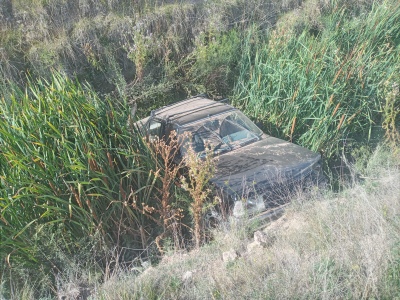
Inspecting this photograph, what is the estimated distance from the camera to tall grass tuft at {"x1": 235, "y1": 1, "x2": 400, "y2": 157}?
23.2 ft

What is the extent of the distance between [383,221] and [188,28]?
6666 millimetres

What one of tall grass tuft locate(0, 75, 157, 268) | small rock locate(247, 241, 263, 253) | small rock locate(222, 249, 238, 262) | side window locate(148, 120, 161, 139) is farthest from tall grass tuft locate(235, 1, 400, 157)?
small rock locate(222, 249, 238, 262)

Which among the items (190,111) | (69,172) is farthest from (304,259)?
(190,111)

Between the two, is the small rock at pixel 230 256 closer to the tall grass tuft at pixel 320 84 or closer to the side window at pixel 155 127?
the side window at pixel 155 127

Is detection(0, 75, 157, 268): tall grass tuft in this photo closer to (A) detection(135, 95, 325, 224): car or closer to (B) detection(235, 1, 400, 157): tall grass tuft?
(A) detection(135, 95, 325, 224): car

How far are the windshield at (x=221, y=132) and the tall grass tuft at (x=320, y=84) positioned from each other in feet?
3.26

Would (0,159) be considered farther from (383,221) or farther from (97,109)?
(383,221)

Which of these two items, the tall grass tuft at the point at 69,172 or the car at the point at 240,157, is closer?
the tall grass tuft at the point at 69,172

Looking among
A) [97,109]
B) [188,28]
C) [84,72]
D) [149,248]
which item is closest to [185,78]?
[188,28]

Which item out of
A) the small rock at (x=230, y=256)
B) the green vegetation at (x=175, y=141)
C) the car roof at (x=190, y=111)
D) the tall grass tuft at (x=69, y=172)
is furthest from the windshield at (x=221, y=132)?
the small rock at (x=230, y=256)

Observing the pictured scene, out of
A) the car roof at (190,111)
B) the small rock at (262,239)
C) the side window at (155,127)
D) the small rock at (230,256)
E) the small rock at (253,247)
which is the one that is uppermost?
the car roof at (190,111)

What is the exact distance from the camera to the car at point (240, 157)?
5.02 meters

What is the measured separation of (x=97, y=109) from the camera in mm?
5359

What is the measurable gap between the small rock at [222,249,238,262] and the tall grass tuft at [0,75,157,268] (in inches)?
50.5
